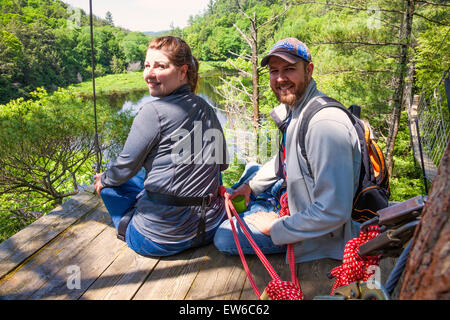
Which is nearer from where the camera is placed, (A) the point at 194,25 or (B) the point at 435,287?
(B) the point at 435,287

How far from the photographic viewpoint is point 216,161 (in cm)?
211

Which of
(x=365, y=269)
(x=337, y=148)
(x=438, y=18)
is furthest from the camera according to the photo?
(x=438, y=18)

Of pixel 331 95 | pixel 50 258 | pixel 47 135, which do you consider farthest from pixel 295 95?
pixel 331 95

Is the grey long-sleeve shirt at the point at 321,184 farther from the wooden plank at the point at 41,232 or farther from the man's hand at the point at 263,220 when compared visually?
the wooden plank at the point at 41,232

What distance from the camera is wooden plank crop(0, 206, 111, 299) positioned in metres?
1.79

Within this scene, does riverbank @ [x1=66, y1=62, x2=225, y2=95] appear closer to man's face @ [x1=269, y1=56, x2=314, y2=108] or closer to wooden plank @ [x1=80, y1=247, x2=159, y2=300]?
man's face @ [x1=269, y1=56, x2=314, y2=108]

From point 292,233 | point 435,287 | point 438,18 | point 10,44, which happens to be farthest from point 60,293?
point 10,44

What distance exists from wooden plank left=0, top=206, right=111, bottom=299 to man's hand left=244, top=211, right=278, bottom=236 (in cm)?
125

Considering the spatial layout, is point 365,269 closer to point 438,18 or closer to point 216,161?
point 216,161

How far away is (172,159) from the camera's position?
185 centimetres

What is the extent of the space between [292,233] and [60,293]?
142cm

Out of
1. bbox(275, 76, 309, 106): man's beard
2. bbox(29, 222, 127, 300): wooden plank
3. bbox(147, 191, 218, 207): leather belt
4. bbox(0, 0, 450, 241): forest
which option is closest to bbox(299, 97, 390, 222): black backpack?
bbox(275, 76, 309, 106): man's beard

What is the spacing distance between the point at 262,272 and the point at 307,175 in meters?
0.71

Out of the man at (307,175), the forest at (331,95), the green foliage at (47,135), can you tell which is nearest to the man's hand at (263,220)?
the man at (307,175)
